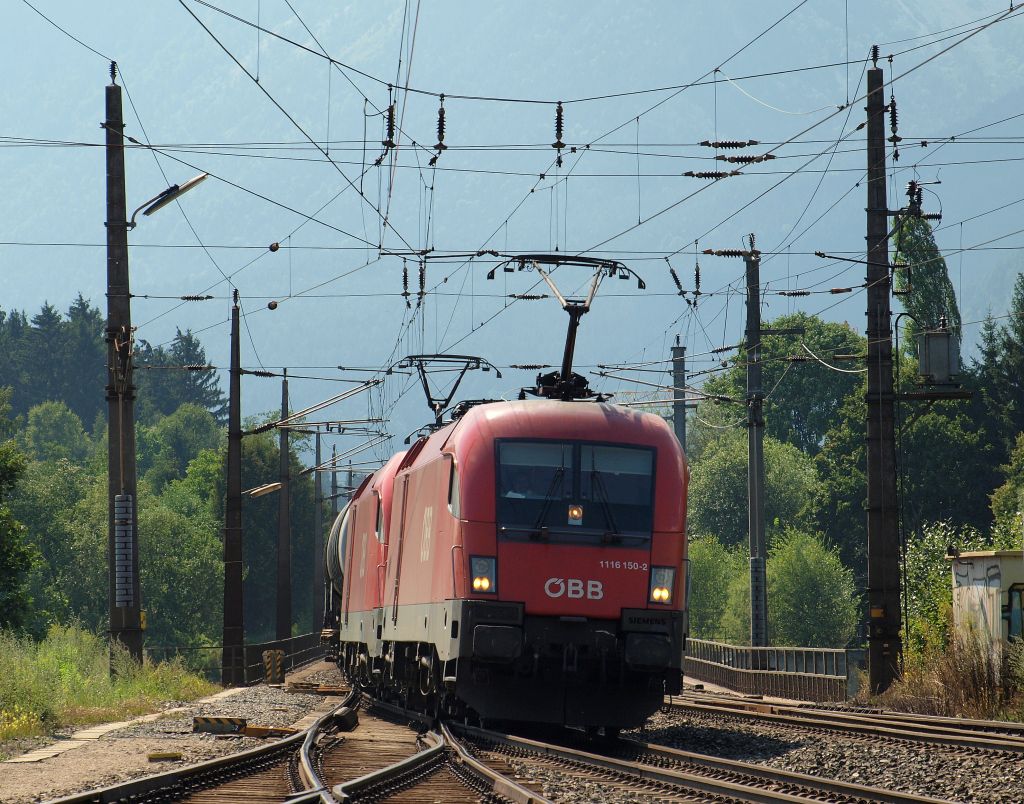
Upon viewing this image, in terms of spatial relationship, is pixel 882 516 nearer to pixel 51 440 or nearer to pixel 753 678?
pixel 753 678

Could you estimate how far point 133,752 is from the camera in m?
14.6

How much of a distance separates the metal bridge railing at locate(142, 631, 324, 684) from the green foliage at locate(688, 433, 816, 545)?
30431 millimetres

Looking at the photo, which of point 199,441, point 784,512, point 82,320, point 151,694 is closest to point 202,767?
point 151,694

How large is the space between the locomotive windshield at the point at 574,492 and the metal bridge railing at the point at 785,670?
6661mm

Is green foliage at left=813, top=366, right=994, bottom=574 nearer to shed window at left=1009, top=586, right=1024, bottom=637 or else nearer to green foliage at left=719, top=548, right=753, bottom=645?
green foliage at left=719, top=548, right=753, bottom=645

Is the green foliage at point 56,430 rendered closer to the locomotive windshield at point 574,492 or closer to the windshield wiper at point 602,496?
the locomotive windshield at point 574,492

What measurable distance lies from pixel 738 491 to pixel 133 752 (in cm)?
7594

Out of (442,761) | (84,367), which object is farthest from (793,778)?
(84,367)

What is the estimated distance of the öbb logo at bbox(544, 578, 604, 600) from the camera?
52.5 feet

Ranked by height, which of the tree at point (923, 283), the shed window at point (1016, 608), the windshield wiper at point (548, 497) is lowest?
the shed window at point (1016, 608)

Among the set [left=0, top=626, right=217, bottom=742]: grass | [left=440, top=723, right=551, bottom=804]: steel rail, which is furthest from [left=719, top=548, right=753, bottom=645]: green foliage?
[left=440, top=723, right=551, bottom=804]: steel rail

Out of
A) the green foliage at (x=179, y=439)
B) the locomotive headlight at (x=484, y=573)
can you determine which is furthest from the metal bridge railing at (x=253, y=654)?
the green foliage at (x=179, y=439)

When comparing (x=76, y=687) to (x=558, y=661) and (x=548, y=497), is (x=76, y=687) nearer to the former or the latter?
(x=558, y=661)

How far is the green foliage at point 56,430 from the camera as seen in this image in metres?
145
